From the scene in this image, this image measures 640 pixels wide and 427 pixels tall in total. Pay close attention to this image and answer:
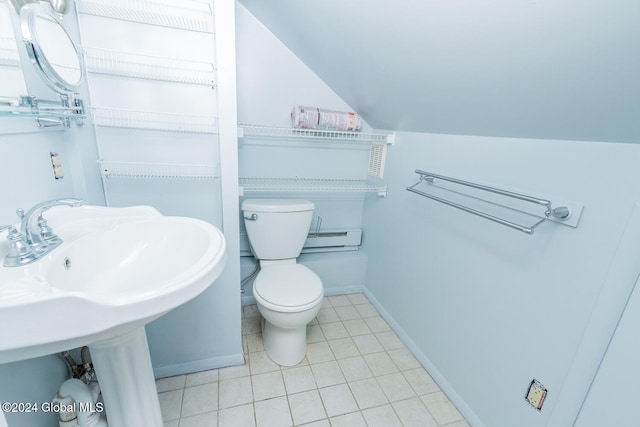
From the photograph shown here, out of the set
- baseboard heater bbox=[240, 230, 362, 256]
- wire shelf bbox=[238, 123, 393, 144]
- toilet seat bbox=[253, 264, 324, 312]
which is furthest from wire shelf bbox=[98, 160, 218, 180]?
baseboard heater bbox=[240, 230, 362, 256]

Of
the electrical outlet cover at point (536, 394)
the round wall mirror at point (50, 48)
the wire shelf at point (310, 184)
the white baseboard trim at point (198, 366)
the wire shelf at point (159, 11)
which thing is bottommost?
the white baseboard trim at point (198, 366)

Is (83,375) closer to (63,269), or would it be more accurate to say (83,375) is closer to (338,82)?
(63,269)

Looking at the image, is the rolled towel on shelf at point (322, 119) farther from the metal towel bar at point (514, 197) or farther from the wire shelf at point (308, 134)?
the metal towel bar at point (514, 197)

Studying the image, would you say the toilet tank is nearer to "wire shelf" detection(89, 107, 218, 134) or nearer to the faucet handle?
"wire shelf" detection(89, 107, 218, 134)

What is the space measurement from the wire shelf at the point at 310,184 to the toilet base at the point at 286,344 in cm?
80

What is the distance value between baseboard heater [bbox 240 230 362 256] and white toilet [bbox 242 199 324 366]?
0.33m

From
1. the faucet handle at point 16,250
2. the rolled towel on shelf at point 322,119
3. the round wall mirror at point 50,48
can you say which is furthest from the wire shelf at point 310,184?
the faucet handle at point 16,250

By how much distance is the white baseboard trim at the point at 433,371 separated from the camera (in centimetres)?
124

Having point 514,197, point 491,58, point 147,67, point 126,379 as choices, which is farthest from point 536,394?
point 147,67

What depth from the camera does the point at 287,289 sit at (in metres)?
1.43

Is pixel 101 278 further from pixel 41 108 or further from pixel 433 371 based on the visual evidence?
pixel 433 371

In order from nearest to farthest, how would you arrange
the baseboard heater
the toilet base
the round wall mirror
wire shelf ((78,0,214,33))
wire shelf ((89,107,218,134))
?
1. the round wall mirror
2. wire shelf ((78,0,214,33))
3. wire shelf ((89,107,218,134))
4. the toilet base
5. the baseboard heater

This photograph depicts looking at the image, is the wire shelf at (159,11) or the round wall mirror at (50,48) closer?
the round wall mirror at (50,48)

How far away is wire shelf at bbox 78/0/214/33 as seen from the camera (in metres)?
0.99
